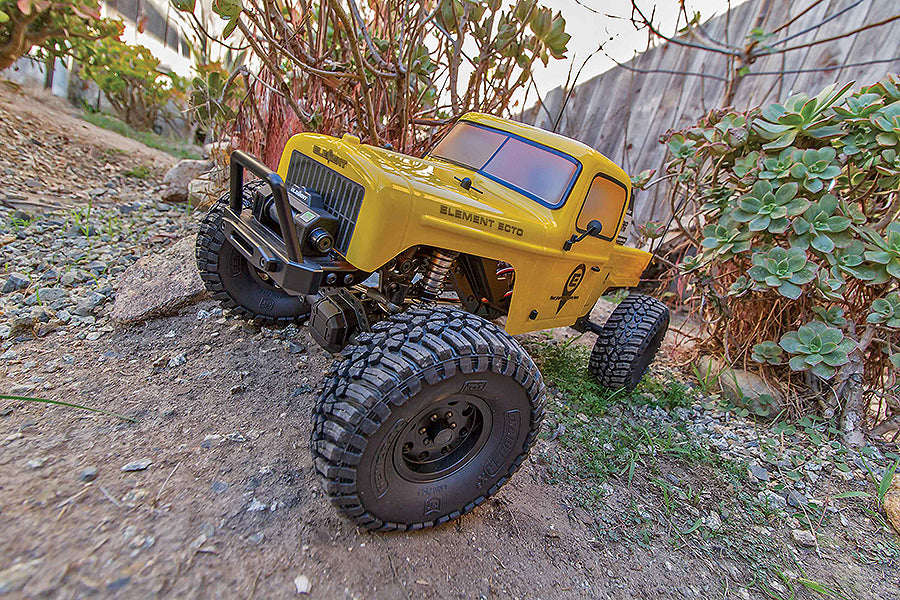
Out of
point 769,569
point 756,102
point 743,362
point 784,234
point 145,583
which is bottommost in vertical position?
point 145,583

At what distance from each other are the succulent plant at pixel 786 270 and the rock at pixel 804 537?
116 cm

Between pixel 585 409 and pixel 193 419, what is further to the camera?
pixel 585 409

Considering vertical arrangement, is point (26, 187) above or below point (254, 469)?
above

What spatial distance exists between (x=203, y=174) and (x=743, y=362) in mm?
4639

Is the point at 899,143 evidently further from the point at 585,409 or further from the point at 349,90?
the point at 349,90

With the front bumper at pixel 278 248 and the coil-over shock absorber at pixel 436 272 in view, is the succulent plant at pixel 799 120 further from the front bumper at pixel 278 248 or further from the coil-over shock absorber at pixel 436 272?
the front bumper at pixel 278 248

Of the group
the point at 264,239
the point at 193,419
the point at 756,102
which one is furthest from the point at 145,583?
the point at 756,102

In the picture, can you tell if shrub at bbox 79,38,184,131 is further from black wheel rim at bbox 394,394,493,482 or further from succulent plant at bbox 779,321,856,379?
succulent plant at bbox 779,321,856,379

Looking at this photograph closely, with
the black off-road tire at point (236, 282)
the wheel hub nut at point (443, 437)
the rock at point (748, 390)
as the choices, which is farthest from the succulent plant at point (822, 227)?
the black off-road tire at point (236, 282)

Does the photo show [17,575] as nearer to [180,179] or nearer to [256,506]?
[256,506]

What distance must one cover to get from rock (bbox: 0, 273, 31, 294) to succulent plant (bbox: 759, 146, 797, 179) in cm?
417

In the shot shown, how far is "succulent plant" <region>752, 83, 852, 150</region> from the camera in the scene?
2.49 m

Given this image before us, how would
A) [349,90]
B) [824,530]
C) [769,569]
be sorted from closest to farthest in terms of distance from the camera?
[769,569]
[824,530]
[349,90]

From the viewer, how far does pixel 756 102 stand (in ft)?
13.9
